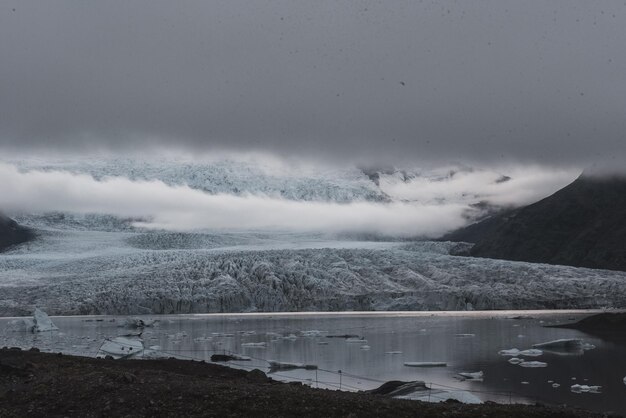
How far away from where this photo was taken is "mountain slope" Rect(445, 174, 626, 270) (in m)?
117

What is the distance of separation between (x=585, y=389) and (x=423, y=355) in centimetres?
1255

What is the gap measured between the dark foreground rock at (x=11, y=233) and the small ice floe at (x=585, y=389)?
115164mm

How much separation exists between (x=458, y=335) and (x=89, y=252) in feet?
188

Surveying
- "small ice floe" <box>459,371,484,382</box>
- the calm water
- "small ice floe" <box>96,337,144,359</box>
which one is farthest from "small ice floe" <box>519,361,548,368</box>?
"small ice floe" <box>96,337,144,359</box>

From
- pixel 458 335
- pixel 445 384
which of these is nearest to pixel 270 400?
pixel 445 384

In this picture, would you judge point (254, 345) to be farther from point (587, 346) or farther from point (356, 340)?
point (587, 346)

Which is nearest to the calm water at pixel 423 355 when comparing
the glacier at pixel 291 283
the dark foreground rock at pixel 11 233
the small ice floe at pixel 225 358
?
the small ice floe at pixel 225 358

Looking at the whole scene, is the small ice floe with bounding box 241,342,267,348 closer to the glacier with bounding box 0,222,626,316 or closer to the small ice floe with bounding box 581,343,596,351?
the small ice floe with bounding box 581,343,596,351

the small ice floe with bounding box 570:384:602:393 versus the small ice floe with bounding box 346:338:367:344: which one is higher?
the small ice floe with bounding box 570:384:602:393

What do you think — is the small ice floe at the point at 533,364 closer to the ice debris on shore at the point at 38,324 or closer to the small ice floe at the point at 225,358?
the small ice floe at the point at 225,358

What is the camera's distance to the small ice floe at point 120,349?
99.4 feet

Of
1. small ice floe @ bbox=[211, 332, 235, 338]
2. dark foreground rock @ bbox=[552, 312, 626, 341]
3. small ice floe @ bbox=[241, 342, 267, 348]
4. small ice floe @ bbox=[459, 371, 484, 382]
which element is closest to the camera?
small ice floe @ bbox=[459, 371, 484, 382]

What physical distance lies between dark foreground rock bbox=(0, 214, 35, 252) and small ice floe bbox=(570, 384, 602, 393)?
11516cm

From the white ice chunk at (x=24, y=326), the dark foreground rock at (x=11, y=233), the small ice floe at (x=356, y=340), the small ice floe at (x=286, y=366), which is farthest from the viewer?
the dark foreground rock at (x=11, y=233)
